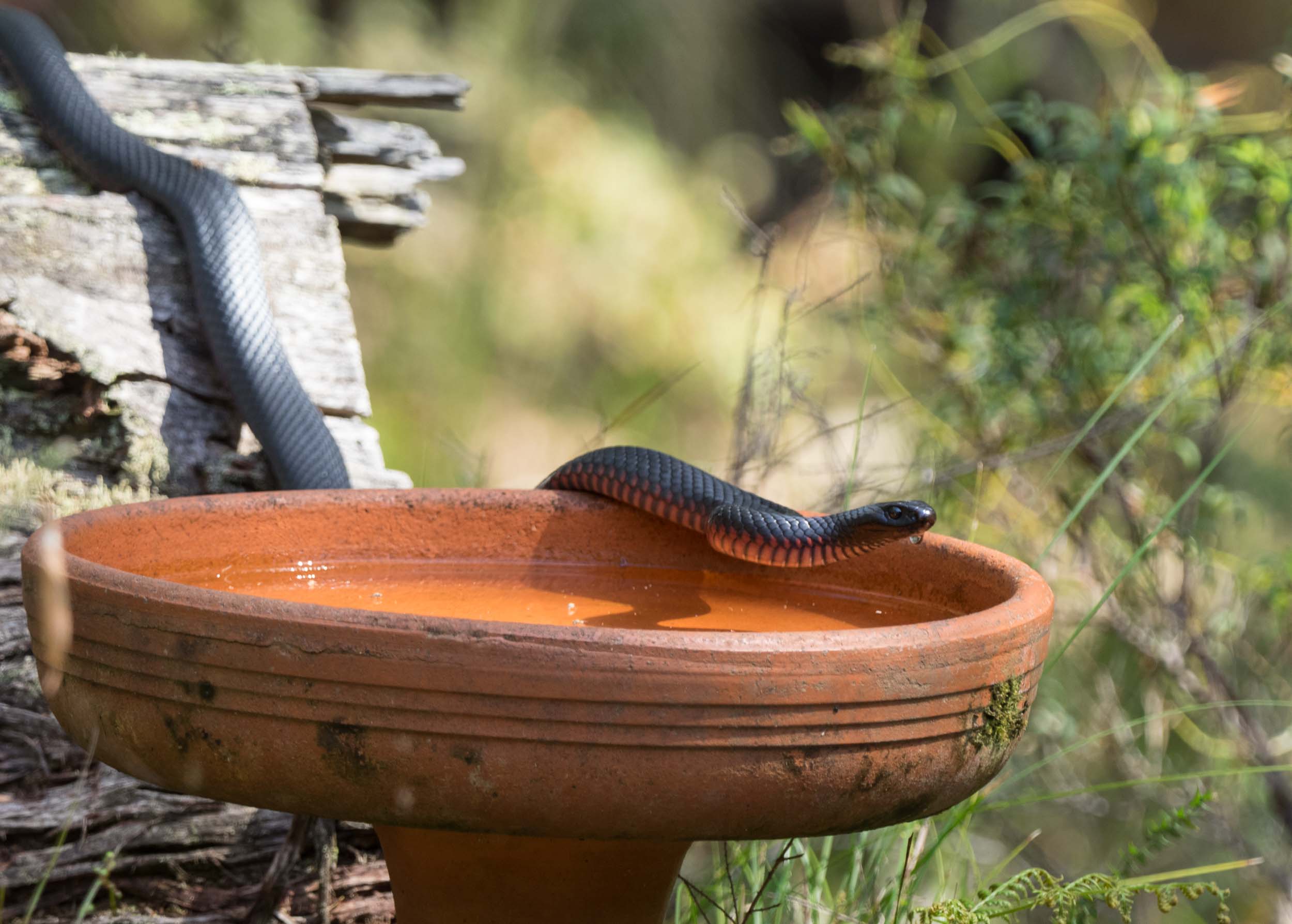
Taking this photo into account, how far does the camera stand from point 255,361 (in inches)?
104

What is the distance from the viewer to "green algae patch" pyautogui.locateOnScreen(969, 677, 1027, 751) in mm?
1319

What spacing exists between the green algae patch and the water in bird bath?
0.37m

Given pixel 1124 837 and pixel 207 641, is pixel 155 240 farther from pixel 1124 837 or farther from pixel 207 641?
pixel 1124 837

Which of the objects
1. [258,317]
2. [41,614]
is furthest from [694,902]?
[258,317]

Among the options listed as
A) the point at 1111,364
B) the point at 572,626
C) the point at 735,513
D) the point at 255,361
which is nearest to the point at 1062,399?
the point at 1111,364

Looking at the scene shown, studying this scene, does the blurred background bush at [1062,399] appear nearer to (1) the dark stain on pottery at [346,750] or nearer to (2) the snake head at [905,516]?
(2) the snake head at [905,516]

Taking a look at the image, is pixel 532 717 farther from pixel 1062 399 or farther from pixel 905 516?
pixel 1062 399

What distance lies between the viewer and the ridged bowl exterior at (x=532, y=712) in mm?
1142

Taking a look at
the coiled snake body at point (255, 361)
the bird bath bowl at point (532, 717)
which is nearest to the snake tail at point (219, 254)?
the coiled snake body at point (255, 361)

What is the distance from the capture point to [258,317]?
2.69 m

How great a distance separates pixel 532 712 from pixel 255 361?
68.2 inches

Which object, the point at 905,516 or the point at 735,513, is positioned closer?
the point at 905,516

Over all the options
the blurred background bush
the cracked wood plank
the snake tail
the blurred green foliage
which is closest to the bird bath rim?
the blurred background bush

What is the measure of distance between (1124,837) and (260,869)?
11.8 ft
